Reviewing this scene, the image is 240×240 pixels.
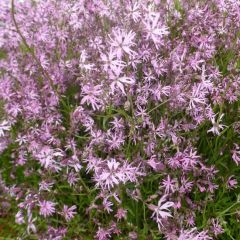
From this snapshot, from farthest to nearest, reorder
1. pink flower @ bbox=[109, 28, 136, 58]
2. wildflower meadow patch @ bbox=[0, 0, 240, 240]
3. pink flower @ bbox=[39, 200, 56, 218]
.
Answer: pink flower @ bbox=[39, 200, 56, 218] < wildflower meadow patch @ bbox=[0, 0, 240, 240] < pink flower @ bbox=[109, 28, 136, 58]

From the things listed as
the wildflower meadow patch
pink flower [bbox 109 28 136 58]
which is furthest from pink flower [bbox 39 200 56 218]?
pink flower [bbox 109 28 136 58]

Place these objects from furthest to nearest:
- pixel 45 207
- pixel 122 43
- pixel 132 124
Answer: pixel 45 207, pixel 132 124, pixel 122 43

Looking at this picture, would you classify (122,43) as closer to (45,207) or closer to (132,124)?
(132,124)

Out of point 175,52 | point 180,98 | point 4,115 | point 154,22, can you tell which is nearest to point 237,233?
point 180,98

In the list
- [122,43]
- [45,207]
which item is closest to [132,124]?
[122,43]

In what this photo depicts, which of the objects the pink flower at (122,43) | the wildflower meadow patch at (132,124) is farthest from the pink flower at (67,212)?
the pink flower at (122,43)

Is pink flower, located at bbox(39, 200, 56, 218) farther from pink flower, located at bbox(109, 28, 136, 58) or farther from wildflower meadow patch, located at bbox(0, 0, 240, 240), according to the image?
pink flower, located at bbox(109, 28, 136, 58)

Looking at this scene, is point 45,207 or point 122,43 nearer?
point 122,43

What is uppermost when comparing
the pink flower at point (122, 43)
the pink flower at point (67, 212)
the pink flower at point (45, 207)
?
the pink flower at point (122, 43)

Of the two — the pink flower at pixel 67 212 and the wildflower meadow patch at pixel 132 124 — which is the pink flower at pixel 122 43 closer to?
the wildflower meadow patch at pixel 132 124

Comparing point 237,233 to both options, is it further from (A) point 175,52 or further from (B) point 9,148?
(B) point 9,148

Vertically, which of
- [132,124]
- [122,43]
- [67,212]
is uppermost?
[122,43]
